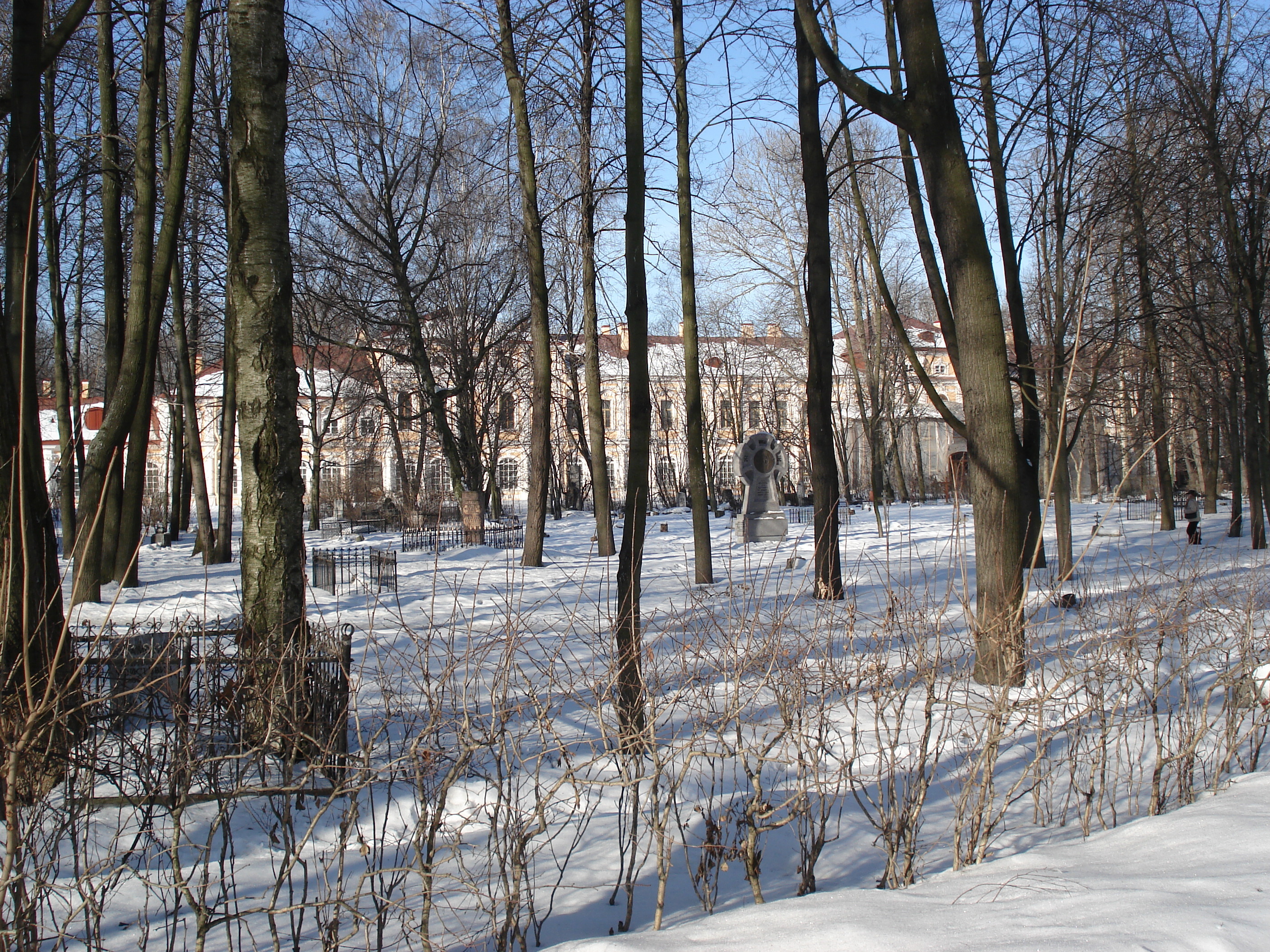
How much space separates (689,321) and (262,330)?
7850 mm

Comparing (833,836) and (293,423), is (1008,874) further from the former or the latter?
(293,423)

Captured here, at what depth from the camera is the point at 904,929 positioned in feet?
9.57

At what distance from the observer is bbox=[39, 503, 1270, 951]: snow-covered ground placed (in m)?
3.15

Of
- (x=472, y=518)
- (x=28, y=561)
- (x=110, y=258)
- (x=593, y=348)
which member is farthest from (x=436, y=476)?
(x=28, y=561)

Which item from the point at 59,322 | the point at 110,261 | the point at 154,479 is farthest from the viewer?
the point at 154,479

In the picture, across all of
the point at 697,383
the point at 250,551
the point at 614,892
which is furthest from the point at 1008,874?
the point at 697,383

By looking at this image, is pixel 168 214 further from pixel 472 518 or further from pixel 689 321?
pixel 472 518

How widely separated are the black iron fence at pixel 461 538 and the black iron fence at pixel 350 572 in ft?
10.8

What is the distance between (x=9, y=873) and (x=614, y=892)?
7.03ft

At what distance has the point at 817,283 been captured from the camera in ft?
33.5

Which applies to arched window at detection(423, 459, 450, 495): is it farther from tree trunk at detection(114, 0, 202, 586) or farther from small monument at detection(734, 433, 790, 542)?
tree trunk at detection(114, 0, 202, 586)

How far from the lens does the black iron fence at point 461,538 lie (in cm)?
1828

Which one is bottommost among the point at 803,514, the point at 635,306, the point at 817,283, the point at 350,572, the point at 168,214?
the point at 350,572

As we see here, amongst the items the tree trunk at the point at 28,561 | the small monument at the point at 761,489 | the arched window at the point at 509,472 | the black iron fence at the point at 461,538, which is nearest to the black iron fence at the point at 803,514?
the small monument at the point at 761,489
